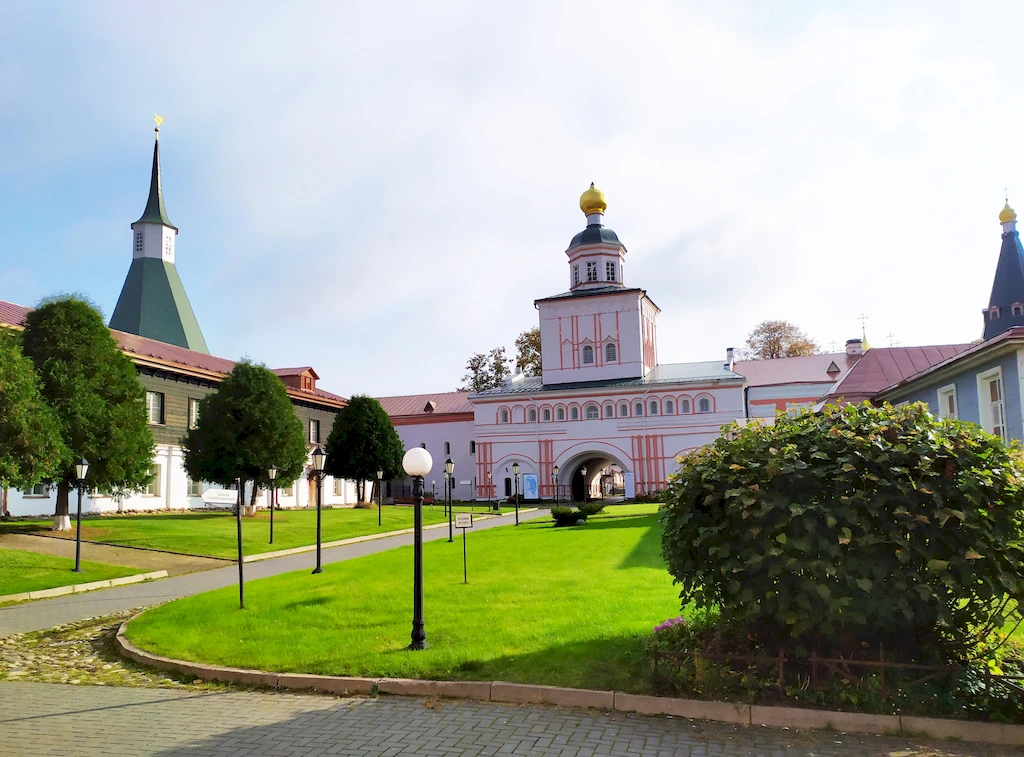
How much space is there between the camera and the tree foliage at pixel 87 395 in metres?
23.5

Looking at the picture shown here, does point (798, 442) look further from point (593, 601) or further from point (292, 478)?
point (292, 478)

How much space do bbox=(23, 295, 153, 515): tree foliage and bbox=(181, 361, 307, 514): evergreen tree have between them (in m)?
6.47

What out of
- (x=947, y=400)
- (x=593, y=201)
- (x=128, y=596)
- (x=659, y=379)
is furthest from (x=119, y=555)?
(x=593, y=201)

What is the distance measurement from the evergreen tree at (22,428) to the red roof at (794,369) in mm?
55486

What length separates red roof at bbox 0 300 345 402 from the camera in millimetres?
32594

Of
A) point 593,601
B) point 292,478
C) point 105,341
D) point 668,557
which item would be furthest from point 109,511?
point 668,557

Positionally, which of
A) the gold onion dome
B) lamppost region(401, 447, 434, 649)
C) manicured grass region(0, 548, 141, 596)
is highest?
the gold onion dome

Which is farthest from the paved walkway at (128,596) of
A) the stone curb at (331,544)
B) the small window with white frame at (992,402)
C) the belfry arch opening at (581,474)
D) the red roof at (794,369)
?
the red roof at (794,369)

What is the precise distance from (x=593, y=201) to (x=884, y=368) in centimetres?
3661

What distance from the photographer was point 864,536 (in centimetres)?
637

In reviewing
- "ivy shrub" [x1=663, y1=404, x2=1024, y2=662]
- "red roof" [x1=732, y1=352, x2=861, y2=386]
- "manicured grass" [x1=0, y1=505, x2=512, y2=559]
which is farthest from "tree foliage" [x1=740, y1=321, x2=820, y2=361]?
"ivy shrub" [x1=663, y1=404, x2=1024, y2=662]

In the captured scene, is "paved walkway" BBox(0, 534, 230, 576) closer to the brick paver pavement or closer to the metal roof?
the brick paver pavement

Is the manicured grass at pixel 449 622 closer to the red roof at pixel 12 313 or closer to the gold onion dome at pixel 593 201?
the red roof at pixel 12 313

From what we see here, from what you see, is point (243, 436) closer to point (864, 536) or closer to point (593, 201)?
point (864, 536)
